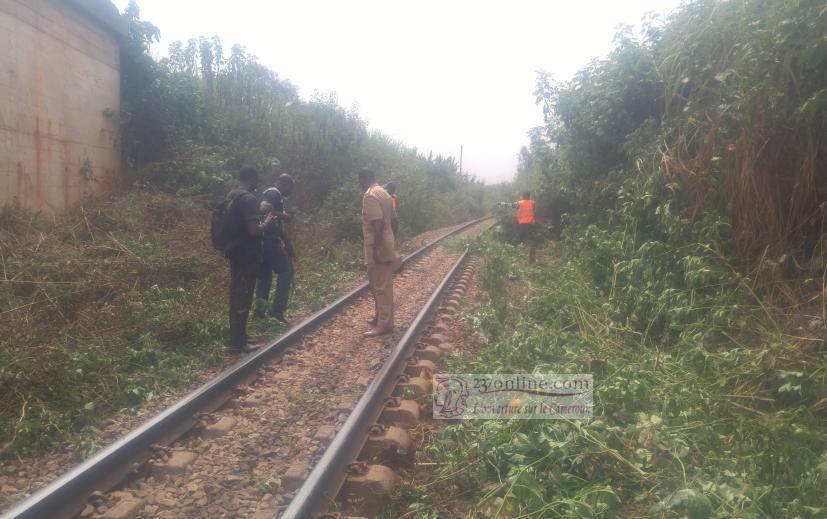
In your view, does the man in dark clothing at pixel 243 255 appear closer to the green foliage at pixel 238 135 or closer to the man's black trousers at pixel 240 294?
the man's black trousers at pixel 240 294

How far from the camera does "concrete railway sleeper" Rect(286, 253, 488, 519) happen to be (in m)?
2.76

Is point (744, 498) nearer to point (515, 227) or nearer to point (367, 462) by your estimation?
point (367, 462)

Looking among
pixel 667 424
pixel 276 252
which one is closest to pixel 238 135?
pixel 276 252

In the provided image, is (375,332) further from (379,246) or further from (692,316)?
(692,316)

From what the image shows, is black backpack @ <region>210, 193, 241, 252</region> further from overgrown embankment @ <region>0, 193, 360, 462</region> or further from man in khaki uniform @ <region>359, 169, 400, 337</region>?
man in khaki uniform @ <region>359, 169, 400, 337</region>

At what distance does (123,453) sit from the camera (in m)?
3.12

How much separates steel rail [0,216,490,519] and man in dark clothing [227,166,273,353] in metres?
0.34

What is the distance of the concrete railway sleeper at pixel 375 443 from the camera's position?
2762 millimetres

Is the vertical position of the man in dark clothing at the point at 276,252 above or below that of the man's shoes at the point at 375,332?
above

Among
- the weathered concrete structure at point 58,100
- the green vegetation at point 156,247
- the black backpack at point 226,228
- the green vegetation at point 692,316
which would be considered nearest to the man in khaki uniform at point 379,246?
the green vegetation at point 692,316

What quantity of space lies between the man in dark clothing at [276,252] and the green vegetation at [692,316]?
2.33m
